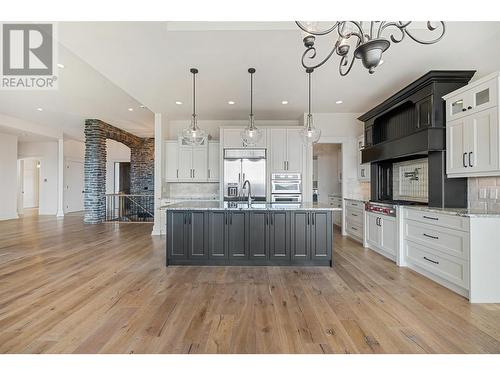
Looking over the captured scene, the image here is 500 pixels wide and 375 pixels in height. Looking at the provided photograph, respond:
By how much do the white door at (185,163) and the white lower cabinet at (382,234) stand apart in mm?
4211

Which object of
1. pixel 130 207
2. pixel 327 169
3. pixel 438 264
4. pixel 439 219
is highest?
pixel 327 169

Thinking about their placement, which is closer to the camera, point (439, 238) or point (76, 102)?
point (439, 238)

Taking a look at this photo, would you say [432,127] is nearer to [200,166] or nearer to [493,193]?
[493,193]

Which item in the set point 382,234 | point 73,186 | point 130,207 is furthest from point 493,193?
point 73,186

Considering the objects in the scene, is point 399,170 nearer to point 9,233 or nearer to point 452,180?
point 452,180

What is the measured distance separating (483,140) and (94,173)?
934cm

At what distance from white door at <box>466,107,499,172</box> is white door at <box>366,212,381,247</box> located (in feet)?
5.72

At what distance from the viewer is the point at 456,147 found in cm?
330

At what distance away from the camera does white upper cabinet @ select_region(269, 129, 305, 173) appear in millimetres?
6074

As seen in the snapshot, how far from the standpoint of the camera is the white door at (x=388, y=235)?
3.95m

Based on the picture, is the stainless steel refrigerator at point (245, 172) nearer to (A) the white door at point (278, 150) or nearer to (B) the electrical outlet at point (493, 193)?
(A) the white door at point (278, 150)

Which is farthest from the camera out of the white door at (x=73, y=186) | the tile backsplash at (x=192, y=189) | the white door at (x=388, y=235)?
the white door at (x=73, y=186)

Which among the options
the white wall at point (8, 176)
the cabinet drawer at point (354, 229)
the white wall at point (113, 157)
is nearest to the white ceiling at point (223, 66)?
the cabinet drawer at point (354, 229)
